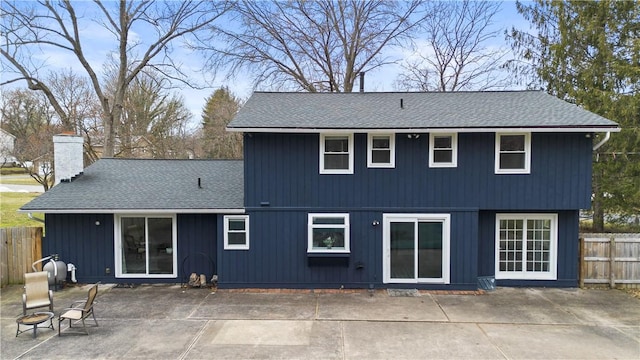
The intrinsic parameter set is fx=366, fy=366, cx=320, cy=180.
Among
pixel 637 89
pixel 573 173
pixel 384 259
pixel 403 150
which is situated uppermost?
pixel 637 89

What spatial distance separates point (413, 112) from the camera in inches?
410

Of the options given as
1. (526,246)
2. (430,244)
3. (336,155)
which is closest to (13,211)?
(336,155)

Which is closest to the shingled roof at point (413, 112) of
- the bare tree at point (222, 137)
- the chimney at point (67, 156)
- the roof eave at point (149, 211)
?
the roof eave at point (149, 211)

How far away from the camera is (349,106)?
1123cm

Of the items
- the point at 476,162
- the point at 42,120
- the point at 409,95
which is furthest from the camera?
the point at 42,120

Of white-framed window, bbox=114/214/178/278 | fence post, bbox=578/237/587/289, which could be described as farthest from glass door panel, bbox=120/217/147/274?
fence post, bbox=578/237/587/289

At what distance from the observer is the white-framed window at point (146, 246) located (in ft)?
33.4

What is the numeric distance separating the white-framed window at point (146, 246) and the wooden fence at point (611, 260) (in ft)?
37.0

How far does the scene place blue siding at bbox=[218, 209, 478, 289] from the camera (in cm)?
977

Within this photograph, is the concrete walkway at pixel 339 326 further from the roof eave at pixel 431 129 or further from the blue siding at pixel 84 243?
the roof eave at pixel 431 129

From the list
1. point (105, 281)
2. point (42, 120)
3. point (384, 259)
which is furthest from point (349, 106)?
point (42, 120)

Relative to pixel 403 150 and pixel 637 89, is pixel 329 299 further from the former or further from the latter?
pixel 637 89

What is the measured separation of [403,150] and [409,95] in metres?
3.43

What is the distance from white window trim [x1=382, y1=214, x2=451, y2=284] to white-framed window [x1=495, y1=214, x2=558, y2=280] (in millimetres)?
1621
